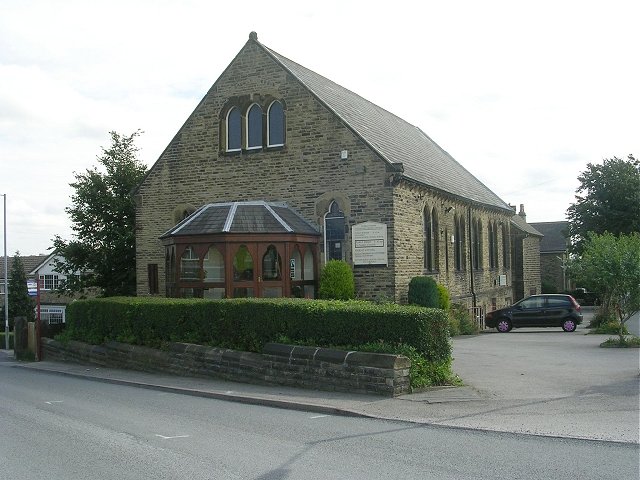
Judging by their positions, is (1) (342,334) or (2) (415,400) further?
(1) (342,334)

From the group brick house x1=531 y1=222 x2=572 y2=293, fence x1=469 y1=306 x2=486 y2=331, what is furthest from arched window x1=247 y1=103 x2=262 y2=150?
brick house x1=531 y1=222 x2=572 y2=293

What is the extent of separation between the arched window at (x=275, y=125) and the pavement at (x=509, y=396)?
30.2 ft

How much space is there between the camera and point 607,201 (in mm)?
47812

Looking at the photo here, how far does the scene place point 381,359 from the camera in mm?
11836

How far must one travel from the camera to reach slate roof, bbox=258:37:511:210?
73.6 feet

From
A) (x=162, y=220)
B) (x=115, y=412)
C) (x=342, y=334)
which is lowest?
(x=115, y=412)

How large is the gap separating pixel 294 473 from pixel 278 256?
13.4 metres

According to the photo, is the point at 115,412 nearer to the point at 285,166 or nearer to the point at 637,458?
the point at 637,458

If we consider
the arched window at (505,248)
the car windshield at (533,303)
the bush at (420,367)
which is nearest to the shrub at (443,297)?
the car windshield at (533,303)

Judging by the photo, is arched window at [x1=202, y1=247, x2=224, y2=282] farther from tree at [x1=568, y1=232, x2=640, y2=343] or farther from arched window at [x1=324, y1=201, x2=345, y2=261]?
tree at [x1=568, y1=232, x2=640, y2=343]

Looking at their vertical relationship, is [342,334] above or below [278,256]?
below

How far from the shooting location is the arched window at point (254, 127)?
23.2 m

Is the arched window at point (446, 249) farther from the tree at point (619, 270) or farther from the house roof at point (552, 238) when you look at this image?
the house roof at point (552, 238)

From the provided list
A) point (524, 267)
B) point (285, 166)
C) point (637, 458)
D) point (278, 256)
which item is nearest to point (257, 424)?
point (637, 458)
